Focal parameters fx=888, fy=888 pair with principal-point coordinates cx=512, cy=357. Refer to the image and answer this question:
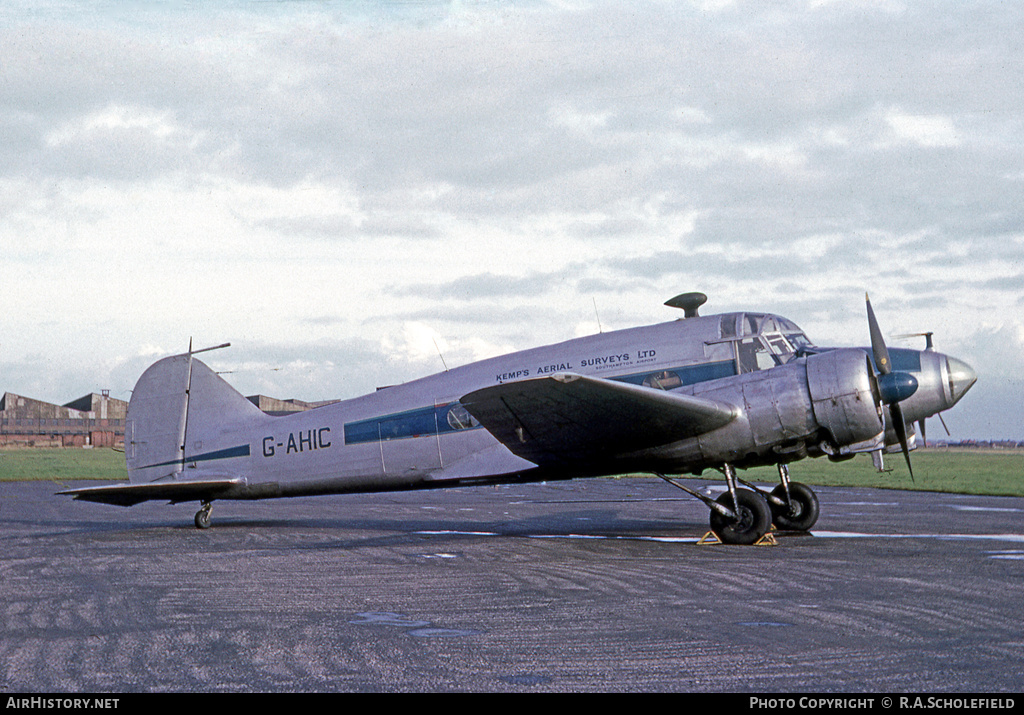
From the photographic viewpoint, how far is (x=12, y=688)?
17.7 feet

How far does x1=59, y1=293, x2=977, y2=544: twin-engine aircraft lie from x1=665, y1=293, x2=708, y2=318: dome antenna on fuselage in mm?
25

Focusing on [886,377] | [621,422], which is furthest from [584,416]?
[886,377]

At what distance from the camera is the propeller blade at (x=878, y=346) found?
1345 cm

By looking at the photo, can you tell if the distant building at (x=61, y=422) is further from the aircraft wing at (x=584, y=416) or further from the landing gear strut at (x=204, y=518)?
the aircraft wing at (x=584, y=416)

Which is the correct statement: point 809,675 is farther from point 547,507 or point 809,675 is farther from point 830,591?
point 547,507

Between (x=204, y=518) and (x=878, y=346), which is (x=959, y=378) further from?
(x=204, y=518)

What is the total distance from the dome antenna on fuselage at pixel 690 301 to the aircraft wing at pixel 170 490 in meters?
9.46

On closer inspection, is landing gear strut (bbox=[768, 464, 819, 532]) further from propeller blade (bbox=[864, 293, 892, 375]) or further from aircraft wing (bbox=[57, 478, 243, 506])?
aircraft wing (bbox=[57, 478, 243, 506])

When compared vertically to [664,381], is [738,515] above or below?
below

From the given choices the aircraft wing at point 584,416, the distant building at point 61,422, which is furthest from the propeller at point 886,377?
the distant building at point 61,422

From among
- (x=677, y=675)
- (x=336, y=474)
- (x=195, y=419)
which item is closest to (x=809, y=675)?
(x=677, y=675)

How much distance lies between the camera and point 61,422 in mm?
121875

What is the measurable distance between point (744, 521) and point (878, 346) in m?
A: 3.38

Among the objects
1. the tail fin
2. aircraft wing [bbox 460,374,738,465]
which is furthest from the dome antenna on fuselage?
the tail fin
